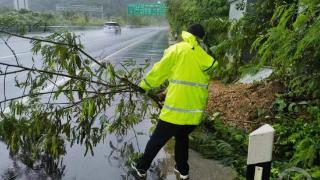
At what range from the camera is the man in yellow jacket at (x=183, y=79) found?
4141mm

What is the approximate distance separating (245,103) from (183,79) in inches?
131

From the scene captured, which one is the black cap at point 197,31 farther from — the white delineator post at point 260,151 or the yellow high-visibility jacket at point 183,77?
the white delineator post at point 260,151

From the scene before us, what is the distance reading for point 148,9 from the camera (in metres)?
72.4

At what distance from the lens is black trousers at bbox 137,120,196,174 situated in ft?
14.3

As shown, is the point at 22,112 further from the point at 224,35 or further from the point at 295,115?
the point at 224,35

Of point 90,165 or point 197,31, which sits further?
point 90,165

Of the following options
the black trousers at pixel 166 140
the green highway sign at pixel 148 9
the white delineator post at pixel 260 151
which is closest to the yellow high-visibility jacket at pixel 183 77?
the black trousers at pixel 166 140

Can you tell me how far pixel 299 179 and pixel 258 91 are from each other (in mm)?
3526

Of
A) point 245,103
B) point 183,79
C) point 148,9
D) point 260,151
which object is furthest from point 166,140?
point 148,9

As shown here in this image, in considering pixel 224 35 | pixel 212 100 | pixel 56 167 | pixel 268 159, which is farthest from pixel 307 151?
pixel 224 35

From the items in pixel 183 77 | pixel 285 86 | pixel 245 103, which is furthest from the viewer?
pixel 245 103

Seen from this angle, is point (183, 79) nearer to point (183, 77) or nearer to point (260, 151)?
point (183, 77)

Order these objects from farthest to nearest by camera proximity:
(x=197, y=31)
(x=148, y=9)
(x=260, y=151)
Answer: (x=148, y=9), (x=197, y=31), (x=260, y=151)

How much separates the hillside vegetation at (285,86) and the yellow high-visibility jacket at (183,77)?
1.01 m
